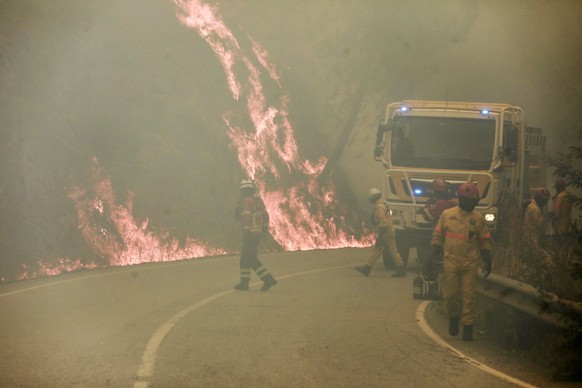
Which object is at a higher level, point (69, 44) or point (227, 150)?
point (69, 44)

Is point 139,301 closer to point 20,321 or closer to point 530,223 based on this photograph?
point 20,321

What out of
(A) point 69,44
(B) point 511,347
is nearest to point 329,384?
(B) point 511,347

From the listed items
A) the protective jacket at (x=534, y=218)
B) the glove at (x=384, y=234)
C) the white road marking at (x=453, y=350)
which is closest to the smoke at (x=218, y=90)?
the glove at (x=384, y=234)

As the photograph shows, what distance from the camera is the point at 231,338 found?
480 inches

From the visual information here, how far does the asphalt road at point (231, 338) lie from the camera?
9719 millimetres

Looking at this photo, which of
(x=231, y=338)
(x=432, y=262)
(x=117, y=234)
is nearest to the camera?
(x=231, y=338)

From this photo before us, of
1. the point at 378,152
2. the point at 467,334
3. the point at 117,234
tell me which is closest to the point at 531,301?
the point at 467,334

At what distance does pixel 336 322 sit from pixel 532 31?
34.4 meters

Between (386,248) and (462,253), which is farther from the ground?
(462,253)

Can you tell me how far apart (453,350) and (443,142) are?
11.4 meters

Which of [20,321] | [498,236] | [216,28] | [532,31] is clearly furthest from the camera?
[532,31]

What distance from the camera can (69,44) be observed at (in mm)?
30344

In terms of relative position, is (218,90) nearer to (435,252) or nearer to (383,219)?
(383,219)

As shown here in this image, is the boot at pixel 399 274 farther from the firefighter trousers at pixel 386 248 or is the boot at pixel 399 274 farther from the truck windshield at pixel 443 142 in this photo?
the truck windshield at pixel 443 142
